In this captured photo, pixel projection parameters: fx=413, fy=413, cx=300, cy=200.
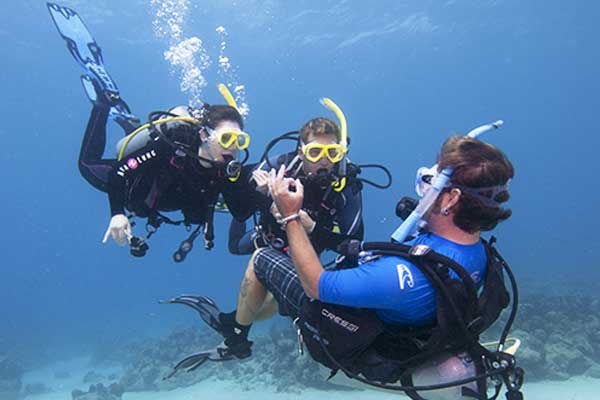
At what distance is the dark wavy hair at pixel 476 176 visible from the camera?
108 inches

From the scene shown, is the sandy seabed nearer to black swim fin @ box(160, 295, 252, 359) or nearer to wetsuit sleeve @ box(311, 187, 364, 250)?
wetsuit sleeve @ box(311, 187, 364, 250)

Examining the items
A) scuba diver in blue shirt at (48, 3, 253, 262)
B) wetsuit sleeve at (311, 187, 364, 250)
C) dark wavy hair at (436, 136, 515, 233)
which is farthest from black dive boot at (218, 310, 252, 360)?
dark wavy hair at (436, 136, 515, 233)

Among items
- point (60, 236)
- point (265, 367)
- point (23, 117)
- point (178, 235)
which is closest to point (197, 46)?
point (23, 117)

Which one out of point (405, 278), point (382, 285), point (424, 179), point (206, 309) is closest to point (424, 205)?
point (424, 179)

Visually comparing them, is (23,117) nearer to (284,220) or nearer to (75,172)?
(75,172)

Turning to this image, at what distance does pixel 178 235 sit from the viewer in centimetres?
8044

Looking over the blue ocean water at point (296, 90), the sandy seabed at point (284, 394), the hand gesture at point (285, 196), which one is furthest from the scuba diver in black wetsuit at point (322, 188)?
the blue ocean water at point (296, 90)

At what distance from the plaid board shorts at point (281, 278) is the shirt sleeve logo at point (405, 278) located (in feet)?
3.99

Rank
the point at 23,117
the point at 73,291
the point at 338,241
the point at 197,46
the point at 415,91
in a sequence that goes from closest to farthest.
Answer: the point at 338,241 < the point at 197,46 < the point at 23,117 < the point at 415,91 < the point at 73,291

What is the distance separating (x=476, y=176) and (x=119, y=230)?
4.18m

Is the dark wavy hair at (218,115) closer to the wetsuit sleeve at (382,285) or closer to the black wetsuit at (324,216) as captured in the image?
the black wetsuit at (324,216)

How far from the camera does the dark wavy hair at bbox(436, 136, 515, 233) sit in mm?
2750

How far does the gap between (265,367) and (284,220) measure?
443 inches

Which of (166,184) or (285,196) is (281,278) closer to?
(285,196)
